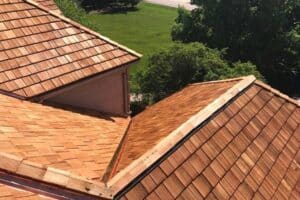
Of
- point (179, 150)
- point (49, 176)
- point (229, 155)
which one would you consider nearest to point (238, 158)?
point (229, 155)

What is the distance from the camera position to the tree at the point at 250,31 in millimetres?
38219

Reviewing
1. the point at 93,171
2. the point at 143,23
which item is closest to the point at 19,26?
the point at 93,171

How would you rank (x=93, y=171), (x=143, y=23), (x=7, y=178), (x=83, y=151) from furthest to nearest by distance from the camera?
(x=143, y=23), (x=83, y=151), (x=93, y=171), (x=7, y=178)

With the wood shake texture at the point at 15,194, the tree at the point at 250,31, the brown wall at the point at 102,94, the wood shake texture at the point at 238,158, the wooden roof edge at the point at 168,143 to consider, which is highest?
the wood shake texture at the point at 15,194

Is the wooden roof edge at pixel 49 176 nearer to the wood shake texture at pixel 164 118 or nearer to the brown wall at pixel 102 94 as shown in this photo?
the wood shake texture at pixel 164 118

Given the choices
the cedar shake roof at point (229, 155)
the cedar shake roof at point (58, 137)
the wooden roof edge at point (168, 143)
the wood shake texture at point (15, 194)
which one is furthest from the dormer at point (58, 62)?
the wood shake texture at point (15, 194)

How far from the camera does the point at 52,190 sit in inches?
347

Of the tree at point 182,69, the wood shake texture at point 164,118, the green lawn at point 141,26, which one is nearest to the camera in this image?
the wood shake texture at point 164,118

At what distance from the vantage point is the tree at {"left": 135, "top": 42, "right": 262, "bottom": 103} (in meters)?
29.9

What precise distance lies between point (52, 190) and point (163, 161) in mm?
3157

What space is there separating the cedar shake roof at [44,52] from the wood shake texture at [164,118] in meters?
2.26

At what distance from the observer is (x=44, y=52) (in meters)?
16.4

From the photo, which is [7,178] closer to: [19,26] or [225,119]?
[225,119]

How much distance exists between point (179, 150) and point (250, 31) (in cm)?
2886
